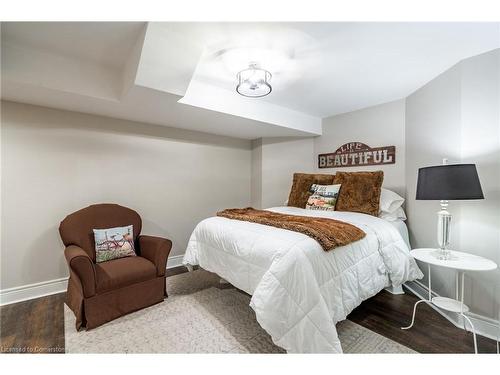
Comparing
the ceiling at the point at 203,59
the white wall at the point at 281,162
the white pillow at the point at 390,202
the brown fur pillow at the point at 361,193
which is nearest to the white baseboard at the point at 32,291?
the ceiling at the point at 203,59

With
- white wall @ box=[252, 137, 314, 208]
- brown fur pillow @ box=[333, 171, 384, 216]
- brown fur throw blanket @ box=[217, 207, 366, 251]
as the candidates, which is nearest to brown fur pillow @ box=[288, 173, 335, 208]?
brown fur pillow @ box=[333, 171, 384, 216]

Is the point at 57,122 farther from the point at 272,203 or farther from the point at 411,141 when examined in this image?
the point at 411,141

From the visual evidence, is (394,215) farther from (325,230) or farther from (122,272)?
(122,272)

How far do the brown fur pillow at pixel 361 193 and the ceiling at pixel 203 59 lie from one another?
41.0 inches

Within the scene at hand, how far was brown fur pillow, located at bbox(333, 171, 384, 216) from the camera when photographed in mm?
2639

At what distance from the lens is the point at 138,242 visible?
2.48 meters

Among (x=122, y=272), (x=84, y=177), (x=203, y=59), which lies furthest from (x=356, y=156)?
(x=84, y=177)

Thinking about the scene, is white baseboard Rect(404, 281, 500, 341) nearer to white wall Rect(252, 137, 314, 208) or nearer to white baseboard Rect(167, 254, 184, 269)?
white wall Rect(252, 137, 314, 208)

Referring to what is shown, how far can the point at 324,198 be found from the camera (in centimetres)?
293

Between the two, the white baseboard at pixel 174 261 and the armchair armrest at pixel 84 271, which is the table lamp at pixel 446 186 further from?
the white baseboard at pixel 174 261

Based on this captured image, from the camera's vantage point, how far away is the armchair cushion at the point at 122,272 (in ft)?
6.20

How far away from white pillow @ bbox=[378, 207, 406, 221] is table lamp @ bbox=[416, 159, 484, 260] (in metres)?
0.82
